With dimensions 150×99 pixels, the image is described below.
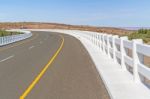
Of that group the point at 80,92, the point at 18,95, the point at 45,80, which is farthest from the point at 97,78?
the point at 18,95

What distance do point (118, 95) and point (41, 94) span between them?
254 centimetres

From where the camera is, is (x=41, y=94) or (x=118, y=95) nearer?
(x=118, y=95)

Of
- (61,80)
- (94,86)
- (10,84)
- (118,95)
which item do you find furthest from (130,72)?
(10,84)

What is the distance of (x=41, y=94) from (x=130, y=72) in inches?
150

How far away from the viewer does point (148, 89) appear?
897cm

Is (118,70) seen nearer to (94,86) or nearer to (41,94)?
(94,86)

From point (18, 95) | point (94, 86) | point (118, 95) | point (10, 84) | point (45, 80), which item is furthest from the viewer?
point (45, 80)

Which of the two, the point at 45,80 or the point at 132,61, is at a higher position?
the point at 132,61

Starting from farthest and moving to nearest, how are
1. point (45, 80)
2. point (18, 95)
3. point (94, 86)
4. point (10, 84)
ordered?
point (45, 80), point (10, 84), point (94, 86), point (18, 95)

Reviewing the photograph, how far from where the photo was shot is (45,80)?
1269 centimetres

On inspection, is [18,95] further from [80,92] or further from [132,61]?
[132,61]

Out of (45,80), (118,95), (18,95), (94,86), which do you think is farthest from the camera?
(45,80)

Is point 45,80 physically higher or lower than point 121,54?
lower

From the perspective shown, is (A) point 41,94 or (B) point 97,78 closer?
(A) point 41,94
